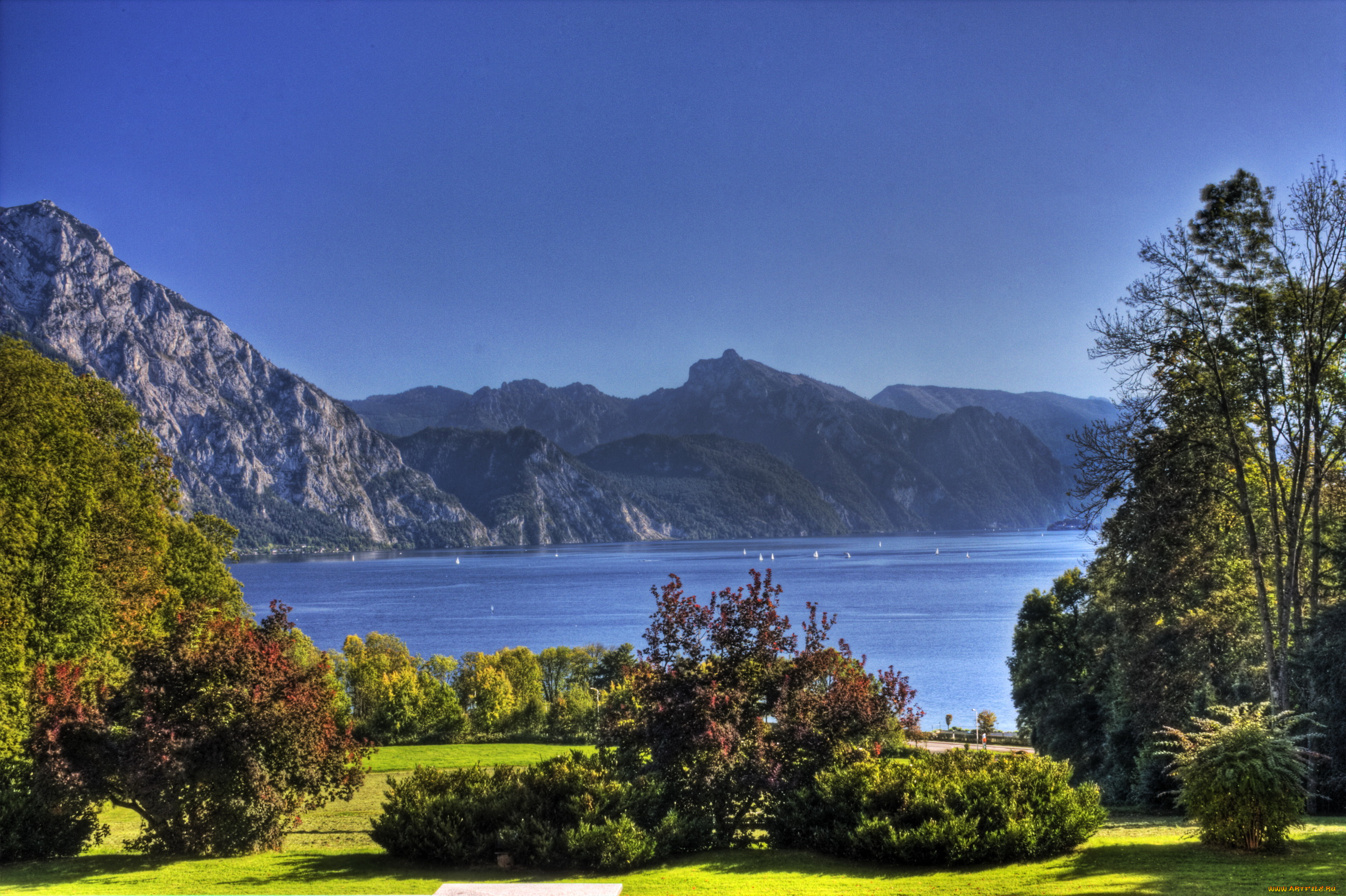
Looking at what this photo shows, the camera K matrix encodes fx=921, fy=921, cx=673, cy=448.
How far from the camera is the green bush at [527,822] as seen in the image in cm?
1070

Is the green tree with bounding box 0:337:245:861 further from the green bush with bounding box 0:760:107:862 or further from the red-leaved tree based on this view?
the green bush with bounding box 0:760:107:862

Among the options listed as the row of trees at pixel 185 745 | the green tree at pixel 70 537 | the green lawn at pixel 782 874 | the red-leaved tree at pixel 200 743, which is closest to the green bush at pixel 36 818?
the row of trees at pixel 185 745

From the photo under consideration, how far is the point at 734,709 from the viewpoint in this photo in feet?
41.1

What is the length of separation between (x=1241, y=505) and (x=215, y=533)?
1337 inches

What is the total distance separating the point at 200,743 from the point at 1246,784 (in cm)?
1279

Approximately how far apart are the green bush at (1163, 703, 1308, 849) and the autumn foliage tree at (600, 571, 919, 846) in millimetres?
3759

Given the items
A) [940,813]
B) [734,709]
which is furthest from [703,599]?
[940,813]

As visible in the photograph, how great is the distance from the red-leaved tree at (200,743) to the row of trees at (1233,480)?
12615 millimetres

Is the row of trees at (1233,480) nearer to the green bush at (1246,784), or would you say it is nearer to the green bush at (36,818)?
the green bush at (1246,784)

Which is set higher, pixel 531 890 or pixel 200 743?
pixel 200 743

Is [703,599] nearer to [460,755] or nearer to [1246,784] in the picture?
[460,755]

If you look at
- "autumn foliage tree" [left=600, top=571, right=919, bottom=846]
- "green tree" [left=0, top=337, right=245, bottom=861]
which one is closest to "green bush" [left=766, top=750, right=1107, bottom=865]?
"autumn foliage tree" [left=600, top=571, right=919, bottom=846]

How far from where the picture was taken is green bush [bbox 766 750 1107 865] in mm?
Result: 10281

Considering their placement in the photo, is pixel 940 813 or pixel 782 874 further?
pixel 940 813
